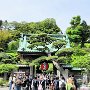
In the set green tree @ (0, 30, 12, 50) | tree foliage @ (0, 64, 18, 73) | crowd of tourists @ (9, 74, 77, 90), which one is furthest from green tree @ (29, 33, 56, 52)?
green tree @ (0, 30, 12, 50)

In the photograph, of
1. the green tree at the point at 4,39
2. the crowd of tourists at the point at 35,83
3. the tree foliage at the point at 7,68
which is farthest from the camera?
the green tree at the point at 4,39

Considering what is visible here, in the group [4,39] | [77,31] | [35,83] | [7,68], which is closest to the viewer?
[35,83]

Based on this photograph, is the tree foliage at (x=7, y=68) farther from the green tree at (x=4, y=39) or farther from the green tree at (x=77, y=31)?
the green tree at (x=4, y=39)

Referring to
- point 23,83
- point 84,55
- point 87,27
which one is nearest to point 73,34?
point 87,27

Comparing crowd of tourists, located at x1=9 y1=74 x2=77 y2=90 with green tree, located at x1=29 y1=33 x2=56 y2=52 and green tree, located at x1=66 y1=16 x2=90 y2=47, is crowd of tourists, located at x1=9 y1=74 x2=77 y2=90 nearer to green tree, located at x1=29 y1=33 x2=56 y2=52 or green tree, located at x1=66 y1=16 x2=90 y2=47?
green tree, located at x1=29 y1=33 x2=56 y2=52

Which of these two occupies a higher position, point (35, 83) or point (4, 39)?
point (4, 39)

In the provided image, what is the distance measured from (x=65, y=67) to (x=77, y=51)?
19.4ft

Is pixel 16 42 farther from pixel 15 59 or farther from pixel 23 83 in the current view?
pixel 23 83

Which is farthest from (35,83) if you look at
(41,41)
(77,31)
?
(77,31)

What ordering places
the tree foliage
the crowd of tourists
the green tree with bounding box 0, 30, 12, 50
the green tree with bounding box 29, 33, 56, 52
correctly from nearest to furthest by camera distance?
the crowd of tourists → the green tree with bounding box 29, 33, 56, 52 → the tree foliage → the green tree with bounding box 0, 30, 12, 50

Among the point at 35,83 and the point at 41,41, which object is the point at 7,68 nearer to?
the point at 41,41

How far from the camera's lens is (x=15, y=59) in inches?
1788

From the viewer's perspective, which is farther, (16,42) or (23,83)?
(16,42)

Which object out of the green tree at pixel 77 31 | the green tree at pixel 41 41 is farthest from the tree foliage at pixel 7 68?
the green tree at pixel 77 31
